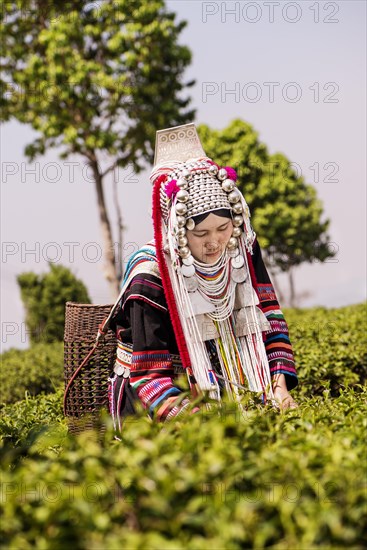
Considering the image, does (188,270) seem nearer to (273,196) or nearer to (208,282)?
(208,282)

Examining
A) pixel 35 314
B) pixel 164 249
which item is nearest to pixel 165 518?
pixel 164 249

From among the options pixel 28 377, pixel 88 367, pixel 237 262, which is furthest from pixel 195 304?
pixel 28 377

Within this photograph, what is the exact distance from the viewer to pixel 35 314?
51.5 feet

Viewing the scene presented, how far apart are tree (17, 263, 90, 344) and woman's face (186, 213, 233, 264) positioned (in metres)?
12.4

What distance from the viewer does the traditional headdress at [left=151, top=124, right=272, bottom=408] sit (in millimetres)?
3303

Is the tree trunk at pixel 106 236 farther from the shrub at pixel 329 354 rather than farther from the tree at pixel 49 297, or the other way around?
the shrub at pixel 329 354

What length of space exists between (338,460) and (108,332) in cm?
236

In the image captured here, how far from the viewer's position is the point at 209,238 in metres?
Answer: 3.36

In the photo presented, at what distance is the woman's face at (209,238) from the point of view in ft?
10.9

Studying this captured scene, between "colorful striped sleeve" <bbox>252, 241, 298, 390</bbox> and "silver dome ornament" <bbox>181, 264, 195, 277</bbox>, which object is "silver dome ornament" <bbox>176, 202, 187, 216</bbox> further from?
"colorful striped sleeve" <bbox>252, 241, 298, 390</bbox>

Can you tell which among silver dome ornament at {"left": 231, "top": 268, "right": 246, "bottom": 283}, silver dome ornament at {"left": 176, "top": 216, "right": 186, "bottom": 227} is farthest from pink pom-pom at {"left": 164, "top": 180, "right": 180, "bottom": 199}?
silver dome ornament at {"left": 231, "top": 268, "right": 246, "bottom": 283}

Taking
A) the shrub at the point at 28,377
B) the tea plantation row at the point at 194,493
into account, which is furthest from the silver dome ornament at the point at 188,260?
the shrub at the point at 28,377

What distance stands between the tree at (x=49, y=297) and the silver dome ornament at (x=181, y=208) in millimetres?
12513

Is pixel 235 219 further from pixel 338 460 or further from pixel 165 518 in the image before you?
pixel 165 518
